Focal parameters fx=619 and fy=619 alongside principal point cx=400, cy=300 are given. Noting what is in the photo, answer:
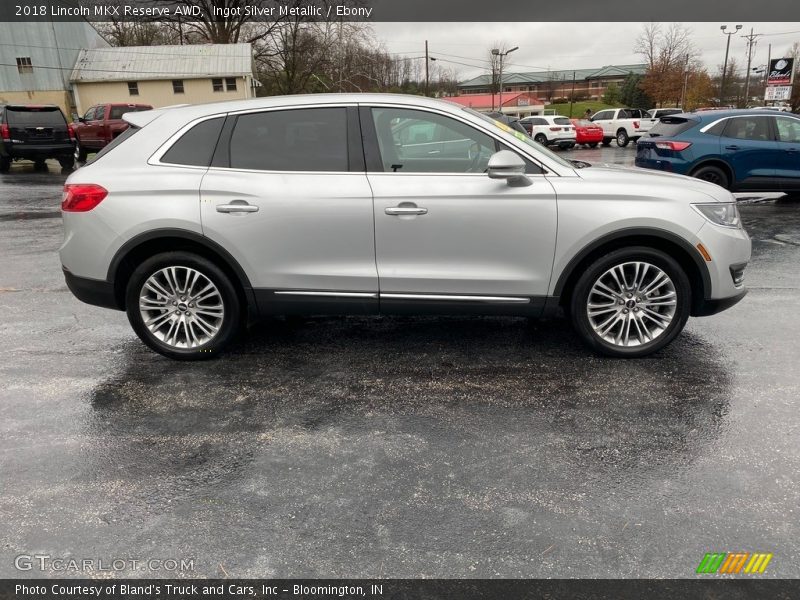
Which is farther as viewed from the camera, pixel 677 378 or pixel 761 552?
pixel 677 378

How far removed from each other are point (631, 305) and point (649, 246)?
434 millimetres

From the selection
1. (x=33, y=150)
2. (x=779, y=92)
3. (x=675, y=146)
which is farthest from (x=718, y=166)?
(x=779, y=92)

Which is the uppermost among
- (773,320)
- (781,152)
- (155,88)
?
(155,88)

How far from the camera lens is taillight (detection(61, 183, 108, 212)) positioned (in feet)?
14.3

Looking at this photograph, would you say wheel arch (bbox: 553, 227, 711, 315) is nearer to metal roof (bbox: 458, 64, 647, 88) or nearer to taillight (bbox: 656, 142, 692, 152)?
taillight (bbox: 656, 142, 692, 152)

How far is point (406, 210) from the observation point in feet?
13.8

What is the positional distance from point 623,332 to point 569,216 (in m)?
0.97

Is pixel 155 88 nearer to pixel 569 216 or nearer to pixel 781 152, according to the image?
pixel 781 152

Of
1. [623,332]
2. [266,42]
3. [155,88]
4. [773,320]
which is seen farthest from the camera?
[266,42]

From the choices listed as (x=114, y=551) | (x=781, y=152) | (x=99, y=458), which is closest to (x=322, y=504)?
(x=114, y=551)

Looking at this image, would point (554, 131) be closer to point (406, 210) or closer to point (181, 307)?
point (406, 210)

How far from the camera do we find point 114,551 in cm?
261

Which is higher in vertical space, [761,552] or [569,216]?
[569,216]

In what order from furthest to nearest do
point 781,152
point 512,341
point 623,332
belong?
point 781,152 < point 512,341 < point 623,332
